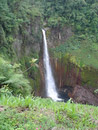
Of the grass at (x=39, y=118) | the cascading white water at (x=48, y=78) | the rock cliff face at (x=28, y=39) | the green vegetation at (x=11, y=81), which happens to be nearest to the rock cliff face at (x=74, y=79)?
Answer: the cascading white water at (x=48, y=78)

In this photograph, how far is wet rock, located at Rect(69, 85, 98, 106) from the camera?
16609 mm

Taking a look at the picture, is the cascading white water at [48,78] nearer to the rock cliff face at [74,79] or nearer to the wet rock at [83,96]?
the rock cliff face at [74,79]

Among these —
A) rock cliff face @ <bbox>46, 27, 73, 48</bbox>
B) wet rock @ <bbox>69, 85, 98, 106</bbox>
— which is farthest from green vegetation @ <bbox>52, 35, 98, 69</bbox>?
wet rock @ <bbox>69, 85, 98, 106</bbox>

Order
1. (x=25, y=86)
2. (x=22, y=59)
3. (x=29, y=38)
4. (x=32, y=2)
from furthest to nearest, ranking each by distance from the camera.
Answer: (x=32, y=2)
(x=29, y=38)
(x=22, y=59)
(x=25, y=86)

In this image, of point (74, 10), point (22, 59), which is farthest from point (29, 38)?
point (74, 10)

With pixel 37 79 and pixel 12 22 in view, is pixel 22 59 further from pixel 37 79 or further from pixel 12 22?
pixel 12 22

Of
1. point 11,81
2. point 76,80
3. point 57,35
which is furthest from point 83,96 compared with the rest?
point 11,81

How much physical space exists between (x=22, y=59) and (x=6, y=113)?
13562mm

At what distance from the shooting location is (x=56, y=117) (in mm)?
3443

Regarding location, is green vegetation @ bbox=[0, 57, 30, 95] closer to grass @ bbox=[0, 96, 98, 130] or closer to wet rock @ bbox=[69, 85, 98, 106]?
grass @ bbox=[0, 96, 98, 130]

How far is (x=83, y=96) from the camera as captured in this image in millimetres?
17000

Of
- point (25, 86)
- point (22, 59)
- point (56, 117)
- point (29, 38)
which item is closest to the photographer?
point (56, 117)

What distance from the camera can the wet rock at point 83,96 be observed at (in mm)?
16609

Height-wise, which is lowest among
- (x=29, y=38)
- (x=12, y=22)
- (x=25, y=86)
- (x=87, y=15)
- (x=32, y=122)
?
(x=25, y=86)
